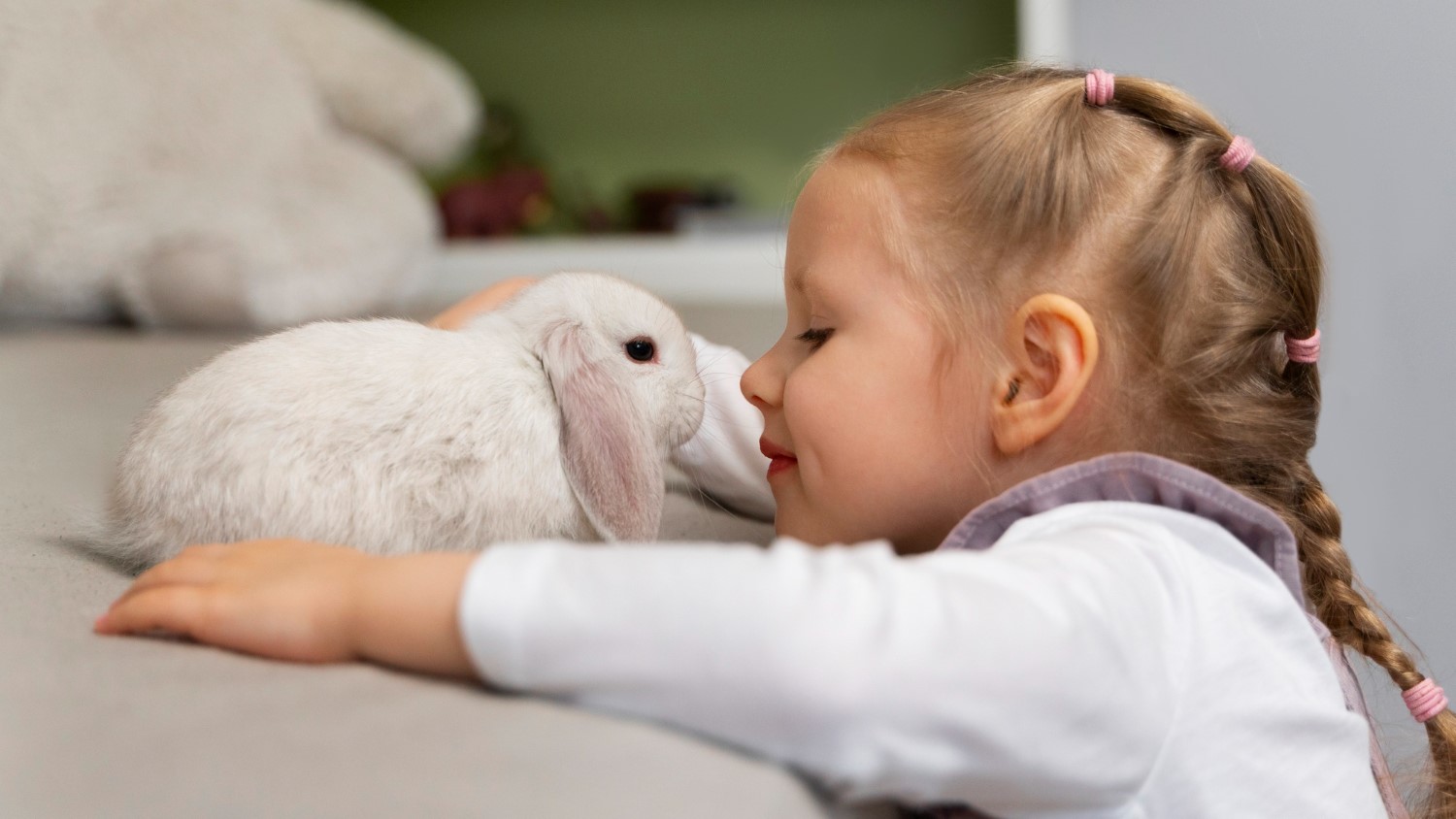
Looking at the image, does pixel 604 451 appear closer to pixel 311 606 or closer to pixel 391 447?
pixel 391 447

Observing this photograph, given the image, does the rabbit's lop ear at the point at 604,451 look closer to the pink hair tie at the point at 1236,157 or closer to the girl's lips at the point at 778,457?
the girl's lips at the point at 778,457

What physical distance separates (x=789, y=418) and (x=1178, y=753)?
35 centimetres

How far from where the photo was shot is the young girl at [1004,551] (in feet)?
1.75

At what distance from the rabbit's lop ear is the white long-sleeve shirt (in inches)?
8.1

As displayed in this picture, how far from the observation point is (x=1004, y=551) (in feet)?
2.08

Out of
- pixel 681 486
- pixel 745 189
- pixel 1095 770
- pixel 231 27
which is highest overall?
pixel 231 27

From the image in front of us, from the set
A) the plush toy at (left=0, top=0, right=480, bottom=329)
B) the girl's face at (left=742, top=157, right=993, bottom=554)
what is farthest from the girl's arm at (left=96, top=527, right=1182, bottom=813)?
the plush toy at (left=0, top=0, right=480, bottom=329)

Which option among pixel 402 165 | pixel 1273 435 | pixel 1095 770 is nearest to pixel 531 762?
pixel 1095 770

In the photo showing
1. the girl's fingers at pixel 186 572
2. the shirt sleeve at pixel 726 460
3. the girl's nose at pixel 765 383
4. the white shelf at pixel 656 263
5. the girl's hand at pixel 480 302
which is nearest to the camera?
the girl's fingers at pixel 186 572

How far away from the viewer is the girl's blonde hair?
0.80 metres

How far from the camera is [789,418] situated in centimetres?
85

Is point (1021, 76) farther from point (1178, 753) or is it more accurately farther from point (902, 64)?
point (902, 64)

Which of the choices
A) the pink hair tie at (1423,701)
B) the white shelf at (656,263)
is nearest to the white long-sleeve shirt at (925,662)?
the pink hair tie at (1423,701)

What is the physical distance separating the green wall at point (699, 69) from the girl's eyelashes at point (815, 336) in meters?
2.54
